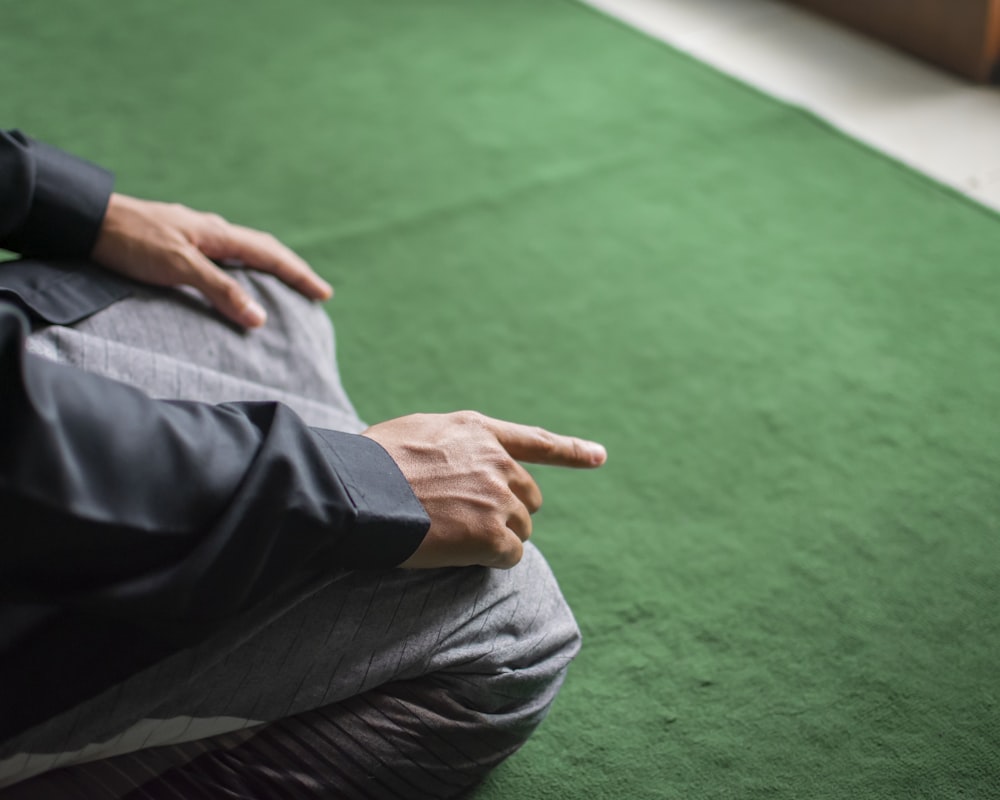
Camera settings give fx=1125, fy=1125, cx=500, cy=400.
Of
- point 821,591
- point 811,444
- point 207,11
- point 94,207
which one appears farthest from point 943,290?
point 207,11

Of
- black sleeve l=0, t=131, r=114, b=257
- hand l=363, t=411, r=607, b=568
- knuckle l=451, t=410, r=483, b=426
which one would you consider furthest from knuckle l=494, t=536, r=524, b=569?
black sleeve l=0, t=131, r=114, b=257

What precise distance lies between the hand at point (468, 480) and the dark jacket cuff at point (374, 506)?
0.10 feet

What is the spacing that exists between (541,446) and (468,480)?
0.36ft

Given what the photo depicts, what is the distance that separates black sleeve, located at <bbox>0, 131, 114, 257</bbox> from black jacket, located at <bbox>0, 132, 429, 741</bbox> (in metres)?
0.46

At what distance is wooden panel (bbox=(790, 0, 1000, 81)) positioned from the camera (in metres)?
2.65

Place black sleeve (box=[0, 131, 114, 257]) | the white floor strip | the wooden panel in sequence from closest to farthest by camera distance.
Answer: black sleeve (box=[0, 131, 114, 257]) < the white floor strip < the wooden panel

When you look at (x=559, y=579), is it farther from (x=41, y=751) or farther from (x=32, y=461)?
(x=32, y=461)

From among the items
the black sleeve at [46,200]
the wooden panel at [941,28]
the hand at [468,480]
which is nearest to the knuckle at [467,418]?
the hand at [468,480]

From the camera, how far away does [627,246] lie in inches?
82.0

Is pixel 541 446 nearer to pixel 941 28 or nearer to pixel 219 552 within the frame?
pixel 219 552

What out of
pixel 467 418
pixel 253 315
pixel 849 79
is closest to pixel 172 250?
→ pixel 253 315

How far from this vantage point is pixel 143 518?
0.78 m

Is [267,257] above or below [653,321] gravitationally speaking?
above

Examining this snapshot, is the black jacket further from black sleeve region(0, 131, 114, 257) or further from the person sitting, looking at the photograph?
black sleeve region(0, 131, 114, 257)
